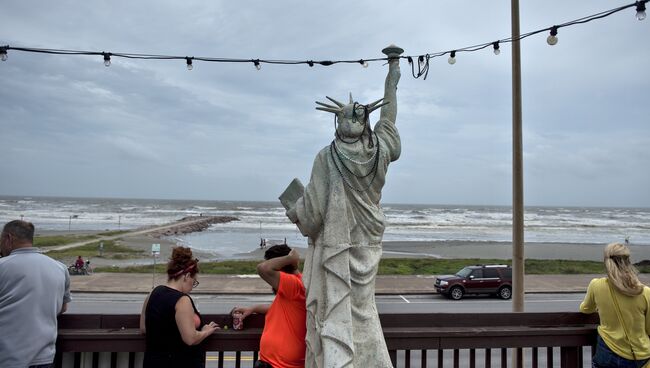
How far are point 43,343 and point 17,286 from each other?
38 centimetres

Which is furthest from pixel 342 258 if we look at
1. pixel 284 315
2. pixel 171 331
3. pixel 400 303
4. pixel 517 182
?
pixel 400 303

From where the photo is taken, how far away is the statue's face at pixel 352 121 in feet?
9.52

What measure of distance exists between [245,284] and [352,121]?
1725cm

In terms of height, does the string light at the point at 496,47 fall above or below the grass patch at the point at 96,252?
above

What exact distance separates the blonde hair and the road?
11.3 metres

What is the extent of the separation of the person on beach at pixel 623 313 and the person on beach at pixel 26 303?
3.59 metres

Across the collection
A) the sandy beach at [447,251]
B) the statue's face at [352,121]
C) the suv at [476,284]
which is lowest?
the sandy beach at [447,251]

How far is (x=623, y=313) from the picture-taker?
9.77 feet

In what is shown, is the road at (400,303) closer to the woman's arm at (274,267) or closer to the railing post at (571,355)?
the railing post at (571,355)

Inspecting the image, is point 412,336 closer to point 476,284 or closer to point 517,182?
point 517,182

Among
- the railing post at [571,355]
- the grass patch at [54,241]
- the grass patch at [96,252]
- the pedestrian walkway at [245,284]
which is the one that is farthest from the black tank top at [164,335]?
the grass patch at [54,241]

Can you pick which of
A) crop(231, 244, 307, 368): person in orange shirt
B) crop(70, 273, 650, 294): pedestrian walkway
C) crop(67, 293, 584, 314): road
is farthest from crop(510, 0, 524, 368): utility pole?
A: crop(70, 273, 650, 294): pedestrian walkway

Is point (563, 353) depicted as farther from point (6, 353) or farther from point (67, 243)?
point (67, 243)

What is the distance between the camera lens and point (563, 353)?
11.1 feet
